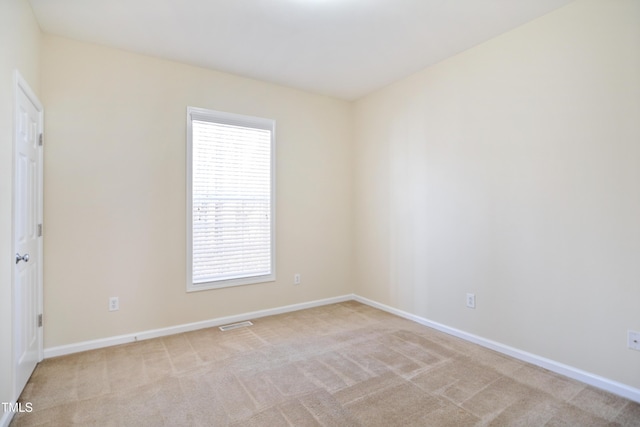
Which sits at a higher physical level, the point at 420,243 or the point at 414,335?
the point at 420,243

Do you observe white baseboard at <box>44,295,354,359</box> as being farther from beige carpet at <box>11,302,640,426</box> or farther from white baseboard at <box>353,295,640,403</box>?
white baseboard at <box>353,295,640,403</box>

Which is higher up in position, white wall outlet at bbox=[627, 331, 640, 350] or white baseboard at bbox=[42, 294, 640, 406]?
white wall outlet at bbox=[627, 331, 640, 350]

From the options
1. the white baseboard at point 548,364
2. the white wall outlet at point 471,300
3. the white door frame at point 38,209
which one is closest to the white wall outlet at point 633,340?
the white baseboard at point 548,364

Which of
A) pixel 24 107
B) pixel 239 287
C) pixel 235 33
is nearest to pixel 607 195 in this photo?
pixel 235 33

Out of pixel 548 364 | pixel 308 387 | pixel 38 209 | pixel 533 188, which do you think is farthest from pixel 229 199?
pixel 548 364

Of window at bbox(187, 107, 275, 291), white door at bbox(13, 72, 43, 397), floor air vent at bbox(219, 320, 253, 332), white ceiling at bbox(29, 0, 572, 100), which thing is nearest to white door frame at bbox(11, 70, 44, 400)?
white door at bbox(13, 72, 43, 397)

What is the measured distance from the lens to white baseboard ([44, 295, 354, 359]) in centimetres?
280

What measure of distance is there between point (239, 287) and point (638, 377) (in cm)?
334

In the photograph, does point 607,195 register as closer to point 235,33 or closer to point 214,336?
point 235,33

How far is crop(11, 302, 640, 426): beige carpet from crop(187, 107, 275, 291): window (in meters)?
0.77

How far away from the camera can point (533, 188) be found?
2.62 metres

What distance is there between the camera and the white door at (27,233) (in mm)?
2094

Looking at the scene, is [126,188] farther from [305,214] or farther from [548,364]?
[548,364]

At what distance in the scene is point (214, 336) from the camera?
10.6 feet
